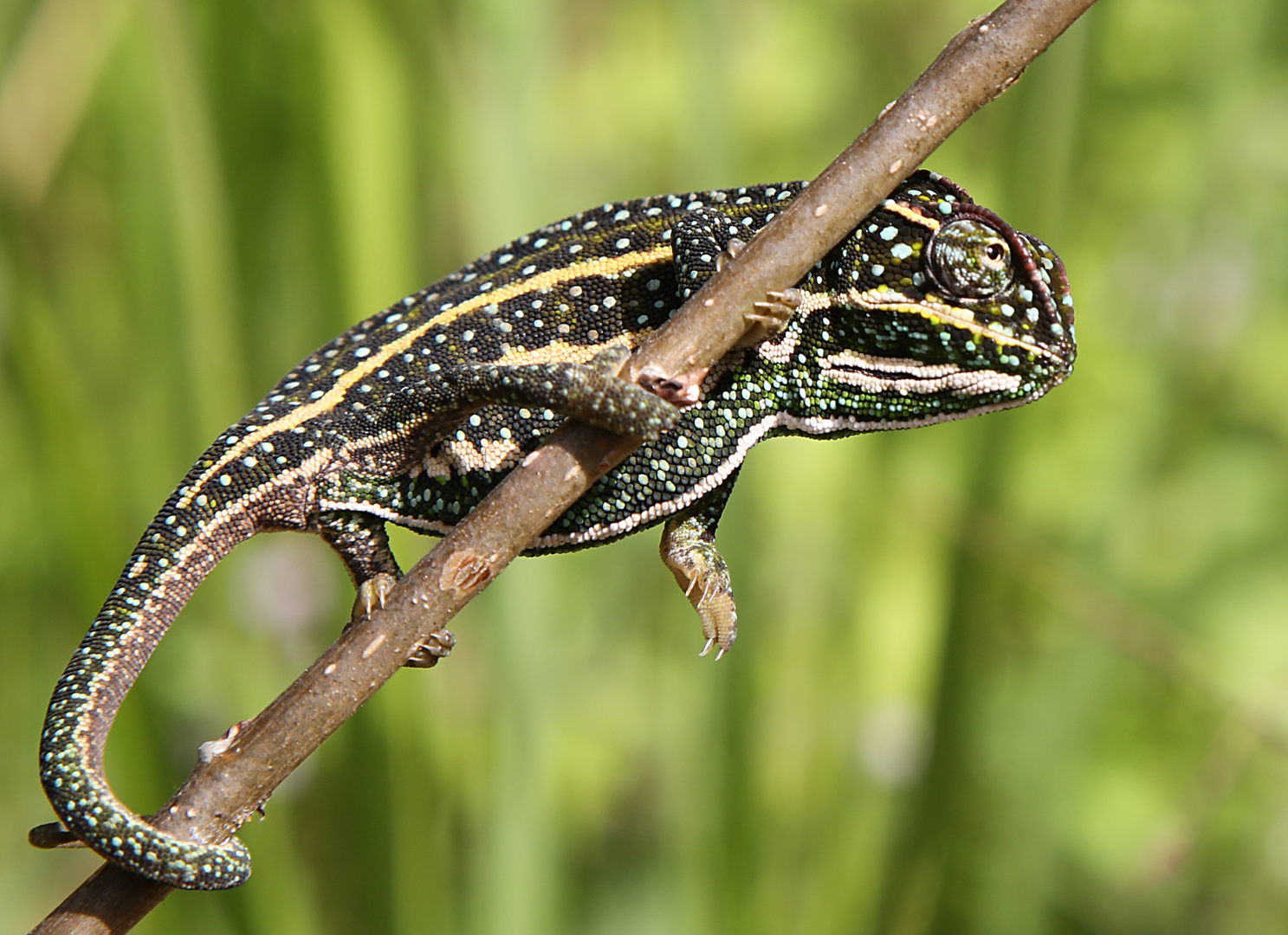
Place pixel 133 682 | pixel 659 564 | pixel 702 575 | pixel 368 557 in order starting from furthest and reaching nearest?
pixel 659 564 → pixel 702 575 → pixel 368 557 → pixel 133 682

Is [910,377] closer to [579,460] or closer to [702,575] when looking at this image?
[702,575]

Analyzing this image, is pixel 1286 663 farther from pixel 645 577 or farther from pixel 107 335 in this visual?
pixel 107 335

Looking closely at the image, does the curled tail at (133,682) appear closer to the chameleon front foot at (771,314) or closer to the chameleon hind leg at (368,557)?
the chameleon hind leg at (368,557)

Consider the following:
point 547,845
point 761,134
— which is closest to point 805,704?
point 547,845

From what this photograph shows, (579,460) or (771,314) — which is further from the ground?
(771,314)

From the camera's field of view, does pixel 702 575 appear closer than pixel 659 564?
Yes

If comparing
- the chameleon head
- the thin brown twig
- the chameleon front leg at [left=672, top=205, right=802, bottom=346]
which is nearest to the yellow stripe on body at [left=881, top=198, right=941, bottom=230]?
the chameleon head

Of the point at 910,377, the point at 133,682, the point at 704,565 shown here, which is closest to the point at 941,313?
the point at 910,377
